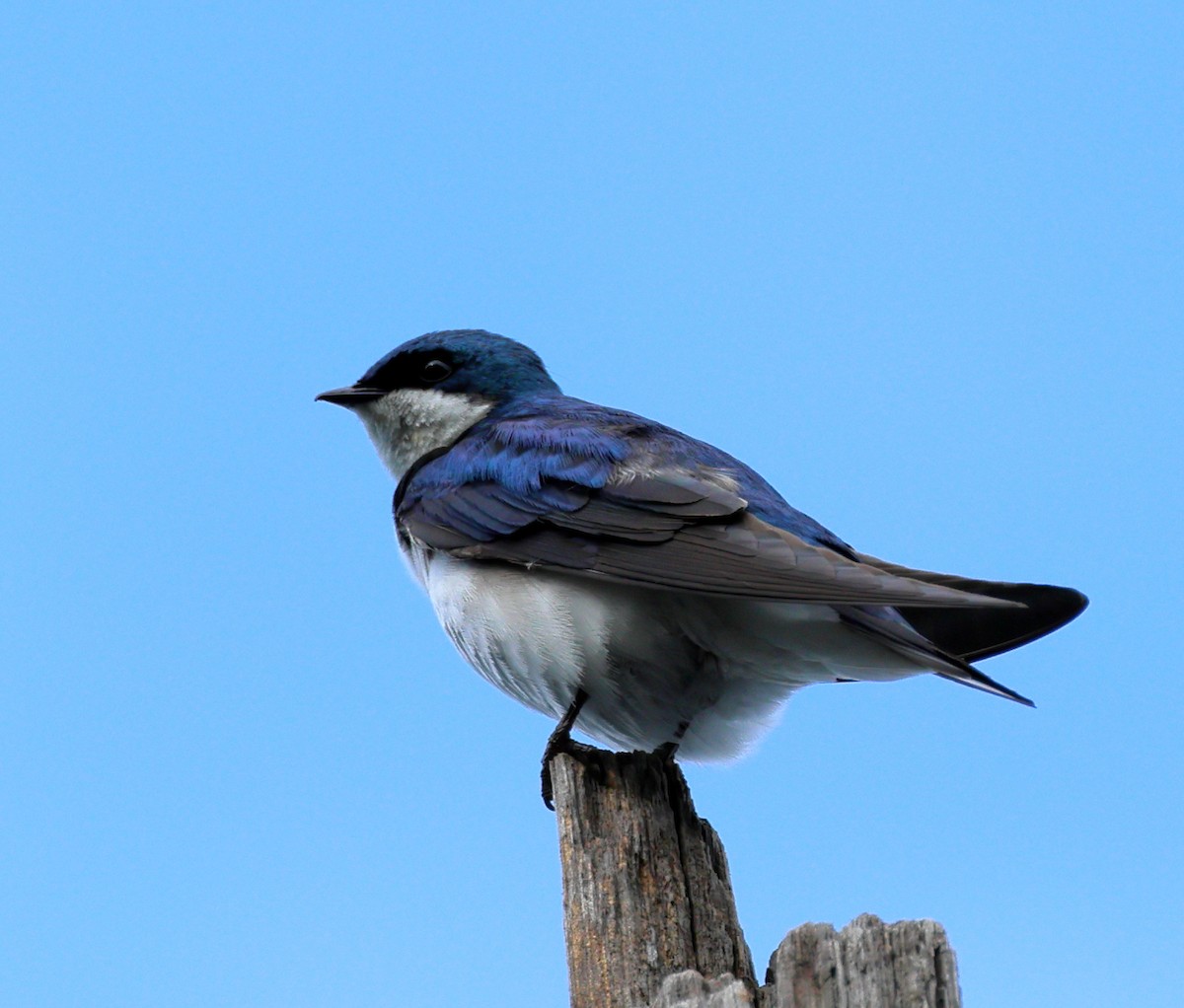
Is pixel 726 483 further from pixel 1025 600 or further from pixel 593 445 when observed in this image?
pixel 1025 600

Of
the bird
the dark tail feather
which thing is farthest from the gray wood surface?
the dark tail feather

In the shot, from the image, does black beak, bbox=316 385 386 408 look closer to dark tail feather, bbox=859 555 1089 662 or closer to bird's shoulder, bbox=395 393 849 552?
bird's shoulder, bbox=395 393 849 552

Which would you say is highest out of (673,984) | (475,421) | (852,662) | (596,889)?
(475,421)

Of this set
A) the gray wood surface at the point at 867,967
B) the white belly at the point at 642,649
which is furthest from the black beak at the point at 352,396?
the gray wood surface at the point at 867,967

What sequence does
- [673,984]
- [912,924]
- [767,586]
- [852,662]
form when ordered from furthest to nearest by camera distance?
[852,662]
[767,586]
[673,984]
[912,924]

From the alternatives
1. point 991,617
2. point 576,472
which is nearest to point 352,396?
point 576,472

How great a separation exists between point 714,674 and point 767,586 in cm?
65

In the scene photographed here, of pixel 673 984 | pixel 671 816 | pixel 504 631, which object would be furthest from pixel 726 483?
pixel 673 984

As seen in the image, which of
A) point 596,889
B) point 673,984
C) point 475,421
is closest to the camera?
point 673,984

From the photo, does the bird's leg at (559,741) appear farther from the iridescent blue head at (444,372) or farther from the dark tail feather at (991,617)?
the iridescent blue head at (444,372)

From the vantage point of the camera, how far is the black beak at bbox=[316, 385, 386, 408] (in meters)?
6.80

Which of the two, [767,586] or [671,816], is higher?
[767,586]

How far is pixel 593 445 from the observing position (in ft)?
18.8

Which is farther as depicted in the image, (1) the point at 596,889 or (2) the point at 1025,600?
(2) the point at 1025,600
